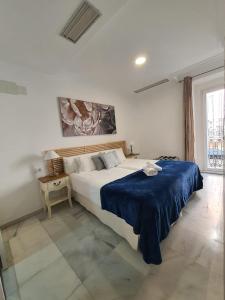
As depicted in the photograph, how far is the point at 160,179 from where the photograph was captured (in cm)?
191

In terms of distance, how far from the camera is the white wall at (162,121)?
398 cm

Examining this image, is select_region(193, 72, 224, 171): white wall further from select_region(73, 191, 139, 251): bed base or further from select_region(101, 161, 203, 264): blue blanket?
select_region(73, 191, 139, 251): bed base

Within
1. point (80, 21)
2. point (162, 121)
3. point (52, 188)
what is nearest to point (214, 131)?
point (162, 121)

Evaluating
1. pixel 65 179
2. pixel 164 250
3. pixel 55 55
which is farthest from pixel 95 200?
pixel 55 55

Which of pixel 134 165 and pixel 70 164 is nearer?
pixel 70 164

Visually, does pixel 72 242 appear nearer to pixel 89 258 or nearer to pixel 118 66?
pixel 89 258

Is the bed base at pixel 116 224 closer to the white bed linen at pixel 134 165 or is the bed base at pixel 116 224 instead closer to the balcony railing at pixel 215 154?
the white bed linen at pixel 134 165

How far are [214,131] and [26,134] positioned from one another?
445 centimetres

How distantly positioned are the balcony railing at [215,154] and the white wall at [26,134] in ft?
12.1

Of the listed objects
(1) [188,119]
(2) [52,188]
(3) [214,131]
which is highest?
(1) [188,119]

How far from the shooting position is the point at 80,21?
158 centimetres

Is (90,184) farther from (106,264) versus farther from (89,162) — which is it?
(106,264)

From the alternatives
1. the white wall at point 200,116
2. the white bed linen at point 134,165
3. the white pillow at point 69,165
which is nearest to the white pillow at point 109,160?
the white bed linen at point 134,165

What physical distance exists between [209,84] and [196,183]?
2.71 meters
